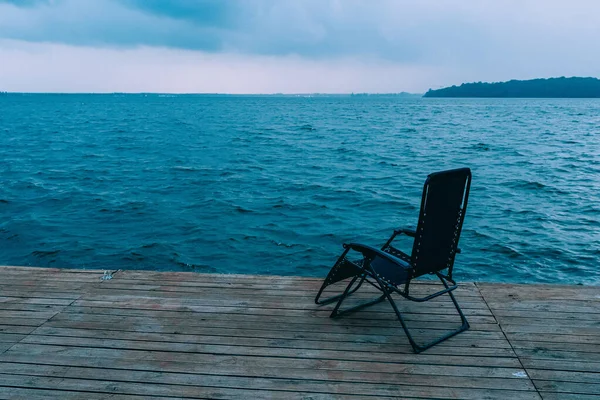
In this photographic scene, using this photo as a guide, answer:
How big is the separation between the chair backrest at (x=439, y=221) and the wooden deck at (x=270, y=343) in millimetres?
606

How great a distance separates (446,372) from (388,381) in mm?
432

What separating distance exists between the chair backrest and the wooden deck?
61cm

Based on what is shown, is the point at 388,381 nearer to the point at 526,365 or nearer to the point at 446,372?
the point at 446,372

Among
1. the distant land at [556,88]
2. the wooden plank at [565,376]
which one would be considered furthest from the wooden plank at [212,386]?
the distant land at [556,88]

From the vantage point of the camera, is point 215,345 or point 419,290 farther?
point 419,290

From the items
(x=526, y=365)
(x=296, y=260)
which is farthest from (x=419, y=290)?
(x=296, y=260)

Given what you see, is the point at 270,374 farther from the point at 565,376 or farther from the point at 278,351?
the point at 565,376

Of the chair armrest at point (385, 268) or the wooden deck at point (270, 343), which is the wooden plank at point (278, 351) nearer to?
the wooden deck at point (270, 343)

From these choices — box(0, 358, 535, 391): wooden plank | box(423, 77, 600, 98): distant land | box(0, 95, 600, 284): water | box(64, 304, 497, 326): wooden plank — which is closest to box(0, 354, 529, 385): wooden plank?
box(0, 358, 535, 391): wooden plank

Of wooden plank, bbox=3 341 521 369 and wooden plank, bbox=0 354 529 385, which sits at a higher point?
wooden plank, bbox=0 354 529 385

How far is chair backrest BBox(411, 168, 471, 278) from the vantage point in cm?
348

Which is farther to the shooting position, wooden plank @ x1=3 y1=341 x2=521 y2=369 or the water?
the water

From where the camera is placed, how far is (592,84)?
539ft

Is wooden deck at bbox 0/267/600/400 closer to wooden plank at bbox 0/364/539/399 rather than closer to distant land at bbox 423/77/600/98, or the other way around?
wooden plank at bbox 0/364/539/399
